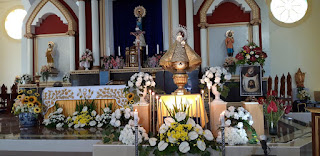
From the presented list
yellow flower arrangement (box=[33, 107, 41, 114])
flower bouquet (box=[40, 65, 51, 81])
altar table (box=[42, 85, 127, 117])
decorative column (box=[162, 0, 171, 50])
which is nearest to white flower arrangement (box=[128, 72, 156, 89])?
altar table (box=[42, 85, 127, 117])

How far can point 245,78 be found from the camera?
8008 millimetres

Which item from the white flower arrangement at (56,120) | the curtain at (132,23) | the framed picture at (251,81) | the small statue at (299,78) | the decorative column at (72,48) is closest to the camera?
the white flower arrangement at (56,120)

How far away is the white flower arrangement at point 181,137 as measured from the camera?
3.48 meters

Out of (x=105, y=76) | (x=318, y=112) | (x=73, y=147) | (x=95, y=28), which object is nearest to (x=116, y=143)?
(x=73, y=147)

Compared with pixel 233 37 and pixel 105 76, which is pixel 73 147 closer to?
pixel 105 76

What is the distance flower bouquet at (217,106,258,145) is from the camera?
3.85 metres

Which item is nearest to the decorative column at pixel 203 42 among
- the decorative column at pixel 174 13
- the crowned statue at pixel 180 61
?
the decorative column at pixel 174 13

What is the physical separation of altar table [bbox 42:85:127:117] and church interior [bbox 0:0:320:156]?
0.02 m

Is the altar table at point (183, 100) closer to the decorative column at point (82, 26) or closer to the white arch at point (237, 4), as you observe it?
the white arch at point (237, 4)

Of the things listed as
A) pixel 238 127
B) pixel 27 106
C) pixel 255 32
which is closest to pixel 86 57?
pixel 27 106

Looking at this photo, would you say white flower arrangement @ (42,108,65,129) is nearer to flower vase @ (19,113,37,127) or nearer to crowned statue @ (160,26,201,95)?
flower vase @ (19,113,37,127)

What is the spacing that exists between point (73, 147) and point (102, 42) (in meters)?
6.31

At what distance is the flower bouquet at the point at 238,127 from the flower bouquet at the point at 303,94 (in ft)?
25.2

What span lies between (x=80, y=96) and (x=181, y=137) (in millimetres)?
3941
